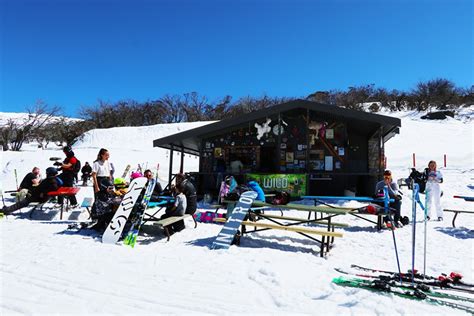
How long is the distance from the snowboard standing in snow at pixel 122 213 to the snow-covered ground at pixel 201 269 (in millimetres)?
244

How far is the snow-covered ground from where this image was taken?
3.11m

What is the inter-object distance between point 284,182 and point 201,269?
750 cm

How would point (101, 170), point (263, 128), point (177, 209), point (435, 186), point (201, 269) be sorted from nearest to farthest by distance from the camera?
1. point (201, 269)
2. point (177, 209)
3. point (101, 170)
4. point (435, 186)
5. point (263, 128)

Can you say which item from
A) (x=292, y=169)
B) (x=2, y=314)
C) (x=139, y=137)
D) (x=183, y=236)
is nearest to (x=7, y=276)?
(x=2, y=314)

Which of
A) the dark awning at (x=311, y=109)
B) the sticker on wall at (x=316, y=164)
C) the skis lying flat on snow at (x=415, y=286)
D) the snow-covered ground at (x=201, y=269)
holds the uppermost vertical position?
the dark awning at (x=311, y=109)

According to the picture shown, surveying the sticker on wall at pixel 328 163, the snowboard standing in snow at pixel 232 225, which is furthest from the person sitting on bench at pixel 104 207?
the sticker on wall at pixel 328 163

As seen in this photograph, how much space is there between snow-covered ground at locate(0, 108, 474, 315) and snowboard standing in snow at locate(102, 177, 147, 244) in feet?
0.80

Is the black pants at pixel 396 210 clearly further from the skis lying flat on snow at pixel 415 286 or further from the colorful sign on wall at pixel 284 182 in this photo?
the colorful sign on wall at pixel 284 182

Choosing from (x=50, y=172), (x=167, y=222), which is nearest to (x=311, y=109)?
(x=167, y=222)

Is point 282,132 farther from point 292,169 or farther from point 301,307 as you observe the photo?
point 301,307

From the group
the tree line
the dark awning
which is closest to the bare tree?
the tree line

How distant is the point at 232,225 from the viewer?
18.6 ft

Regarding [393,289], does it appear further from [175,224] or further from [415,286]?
[175,224]

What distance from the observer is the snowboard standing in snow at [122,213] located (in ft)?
18.5
